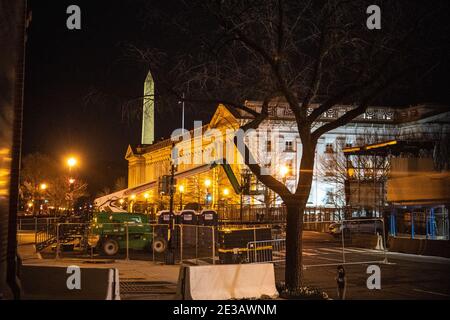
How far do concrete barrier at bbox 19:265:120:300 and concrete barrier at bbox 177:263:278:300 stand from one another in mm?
1562

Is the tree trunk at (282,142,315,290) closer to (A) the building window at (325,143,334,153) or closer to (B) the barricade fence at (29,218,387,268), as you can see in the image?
(B) the barricade fence at (29,218,387,268)

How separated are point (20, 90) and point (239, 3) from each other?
5.55 meters

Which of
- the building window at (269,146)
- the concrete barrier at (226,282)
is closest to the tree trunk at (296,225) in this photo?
the concrete barrier at (226,282)

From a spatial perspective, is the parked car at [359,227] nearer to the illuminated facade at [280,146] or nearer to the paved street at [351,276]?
the paved street at [351,276]

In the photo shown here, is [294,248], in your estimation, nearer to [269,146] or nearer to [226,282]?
[226,282]

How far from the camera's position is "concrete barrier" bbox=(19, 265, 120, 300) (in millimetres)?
11375

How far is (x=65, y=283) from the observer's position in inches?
452

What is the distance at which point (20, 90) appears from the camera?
10.2 metres

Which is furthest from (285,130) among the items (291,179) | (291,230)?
(291,230)

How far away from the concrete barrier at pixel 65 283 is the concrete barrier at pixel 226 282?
156 cm

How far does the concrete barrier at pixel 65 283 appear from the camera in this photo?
11375mm

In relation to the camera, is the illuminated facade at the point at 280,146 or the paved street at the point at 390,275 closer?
the paved street at the point at 390,275

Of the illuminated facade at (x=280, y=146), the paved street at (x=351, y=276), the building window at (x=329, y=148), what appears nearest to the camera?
the paved street at (x=351, y=276)

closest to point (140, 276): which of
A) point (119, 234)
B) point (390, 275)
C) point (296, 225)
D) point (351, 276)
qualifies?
point (296, 225)
